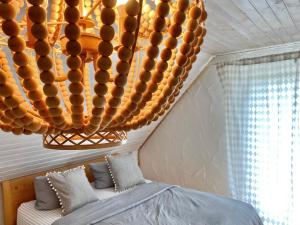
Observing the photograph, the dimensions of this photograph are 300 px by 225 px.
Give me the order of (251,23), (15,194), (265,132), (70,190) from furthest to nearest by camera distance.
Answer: (265,132)
(15,194)
(70,190)
(251,23)

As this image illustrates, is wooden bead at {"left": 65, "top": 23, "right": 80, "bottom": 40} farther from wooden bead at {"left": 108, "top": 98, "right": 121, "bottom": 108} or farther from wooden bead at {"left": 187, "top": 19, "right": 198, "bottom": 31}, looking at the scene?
wooden bead at {"left": 187, "top": 19, "right": 198, "bottom": 31}

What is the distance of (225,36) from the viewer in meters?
2.18

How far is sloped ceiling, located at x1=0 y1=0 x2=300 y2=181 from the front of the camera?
1.46m

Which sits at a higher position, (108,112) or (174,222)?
(108,112)

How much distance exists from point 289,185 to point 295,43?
150cm

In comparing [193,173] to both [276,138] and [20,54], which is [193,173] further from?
[20,54]

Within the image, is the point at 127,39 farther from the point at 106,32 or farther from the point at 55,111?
the point at 55,111

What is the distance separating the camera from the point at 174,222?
84.6 inches

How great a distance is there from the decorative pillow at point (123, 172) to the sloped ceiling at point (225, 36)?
37 cm

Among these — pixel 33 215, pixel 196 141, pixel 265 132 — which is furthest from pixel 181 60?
pixel 196 141

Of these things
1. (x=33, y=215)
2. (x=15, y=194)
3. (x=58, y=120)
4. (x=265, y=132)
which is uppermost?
(x=58, y=120)

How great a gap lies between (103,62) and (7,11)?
5.2 inches

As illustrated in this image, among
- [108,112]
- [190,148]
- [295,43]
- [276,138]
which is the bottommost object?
[190,148]

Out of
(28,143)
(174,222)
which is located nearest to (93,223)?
(174,222)
